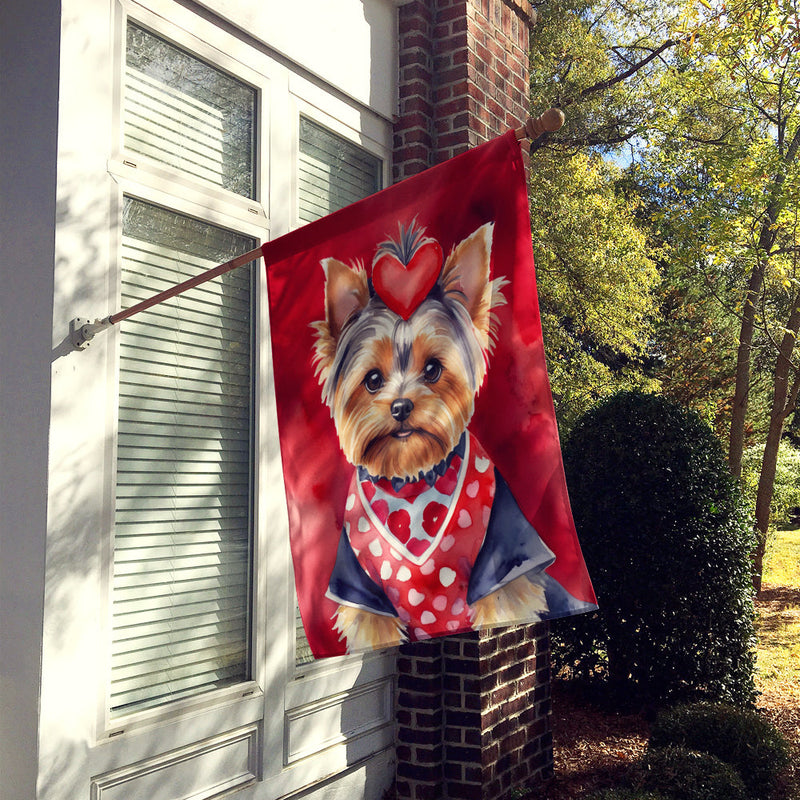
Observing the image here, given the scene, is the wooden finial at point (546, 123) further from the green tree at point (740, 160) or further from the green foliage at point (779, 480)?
the green foliage at point (779, 480)

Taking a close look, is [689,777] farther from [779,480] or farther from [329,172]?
[779,480]

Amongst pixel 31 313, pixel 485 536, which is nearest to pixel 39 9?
pixel 31 313

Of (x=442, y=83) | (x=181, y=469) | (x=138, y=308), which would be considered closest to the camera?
(x=138, y=308)

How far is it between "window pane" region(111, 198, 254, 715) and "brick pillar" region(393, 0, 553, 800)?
1350 millimetres

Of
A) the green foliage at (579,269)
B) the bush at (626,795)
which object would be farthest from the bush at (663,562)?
the green foliage at (579,269)

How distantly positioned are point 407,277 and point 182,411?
4.45 feet

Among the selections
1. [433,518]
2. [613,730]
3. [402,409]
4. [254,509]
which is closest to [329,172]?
[254,509]

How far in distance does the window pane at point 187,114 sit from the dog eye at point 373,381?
151 cm

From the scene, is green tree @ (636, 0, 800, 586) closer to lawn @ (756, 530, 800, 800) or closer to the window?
lawn @ (756, 530, 800, 800)

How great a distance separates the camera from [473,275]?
2607mm

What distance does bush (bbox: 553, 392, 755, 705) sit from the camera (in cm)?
608

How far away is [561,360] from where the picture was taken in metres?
11.4

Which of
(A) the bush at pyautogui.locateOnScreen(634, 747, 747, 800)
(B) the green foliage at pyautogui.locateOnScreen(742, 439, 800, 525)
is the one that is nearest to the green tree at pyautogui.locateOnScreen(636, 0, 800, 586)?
(B) the green foliage at pyautogui.locateOnScreen(742, 439, 800, 525)

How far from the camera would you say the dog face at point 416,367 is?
2.60 m
